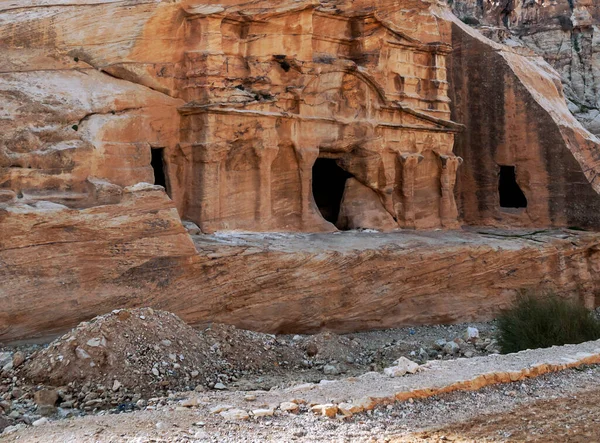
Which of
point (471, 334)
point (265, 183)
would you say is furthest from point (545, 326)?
point (265, 183)

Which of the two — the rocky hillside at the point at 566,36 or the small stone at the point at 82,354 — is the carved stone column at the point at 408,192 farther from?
the rocky hillside at the point at 566,36

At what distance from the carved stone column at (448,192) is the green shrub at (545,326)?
479cm

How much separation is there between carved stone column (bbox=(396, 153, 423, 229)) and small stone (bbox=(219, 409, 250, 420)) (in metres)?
10.1

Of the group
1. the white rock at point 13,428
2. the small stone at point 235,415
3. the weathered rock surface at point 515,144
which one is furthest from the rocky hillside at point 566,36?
the white rock at point 13,428

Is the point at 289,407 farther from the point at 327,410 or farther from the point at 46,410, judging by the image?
the point at 46,410

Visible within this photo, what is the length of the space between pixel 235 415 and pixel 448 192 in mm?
11399

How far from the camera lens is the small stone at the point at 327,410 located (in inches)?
278

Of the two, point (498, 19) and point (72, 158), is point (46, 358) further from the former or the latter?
point (498, 19)

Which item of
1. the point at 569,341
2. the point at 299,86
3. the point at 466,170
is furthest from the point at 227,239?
the point at 466,170

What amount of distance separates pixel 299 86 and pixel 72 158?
16.1 ft

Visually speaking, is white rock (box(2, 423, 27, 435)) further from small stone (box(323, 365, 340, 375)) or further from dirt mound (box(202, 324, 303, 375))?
small stone (box(323, 365, 340, 375))

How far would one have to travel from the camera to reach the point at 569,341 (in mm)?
11938

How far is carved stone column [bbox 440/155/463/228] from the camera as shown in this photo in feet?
56.4

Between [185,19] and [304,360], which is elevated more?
[185,19]
